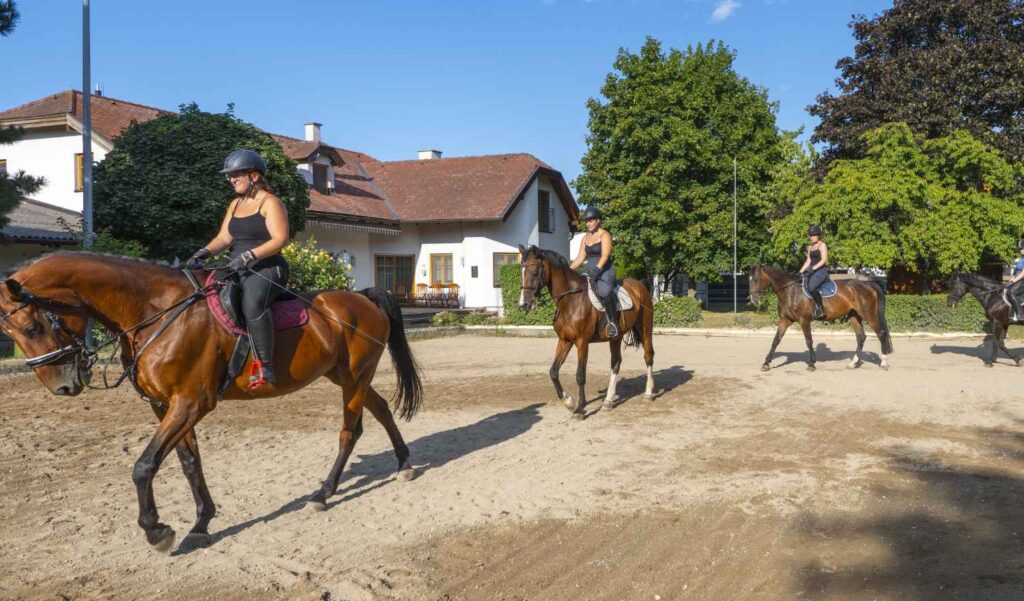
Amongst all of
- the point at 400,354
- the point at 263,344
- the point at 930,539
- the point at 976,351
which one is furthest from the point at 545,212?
the point at 930,539

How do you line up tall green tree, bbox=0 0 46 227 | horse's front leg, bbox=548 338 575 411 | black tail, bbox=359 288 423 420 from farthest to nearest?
tall green tree, bbox=0 0 46 227
horse's front leg, bbox=548 338 575 411
black tail, bbox=359 288 423 420

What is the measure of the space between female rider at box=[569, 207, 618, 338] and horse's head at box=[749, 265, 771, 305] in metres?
5.39

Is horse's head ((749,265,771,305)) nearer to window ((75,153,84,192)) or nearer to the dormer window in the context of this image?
the dormer window

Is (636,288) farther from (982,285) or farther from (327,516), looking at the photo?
(982,285)

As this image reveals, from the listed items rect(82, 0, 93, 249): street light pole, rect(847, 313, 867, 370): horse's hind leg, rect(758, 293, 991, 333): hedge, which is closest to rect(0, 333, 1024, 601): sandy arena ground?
rect(847, 313, 867, 370): horse's hind leg

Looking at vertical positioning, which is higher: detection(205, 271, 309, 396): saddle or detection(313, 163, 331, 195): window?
detection(313, 163, 331, 195): window

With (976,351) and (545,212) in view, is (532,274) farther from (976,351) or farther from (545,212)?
(545,212)

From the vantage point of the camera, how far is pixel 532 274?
32.3 feet

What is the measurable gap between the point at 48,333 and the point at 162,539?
5.05 feet

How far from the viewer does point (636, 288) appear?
11.4 meters

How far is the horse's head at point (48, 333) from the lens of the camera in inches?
181

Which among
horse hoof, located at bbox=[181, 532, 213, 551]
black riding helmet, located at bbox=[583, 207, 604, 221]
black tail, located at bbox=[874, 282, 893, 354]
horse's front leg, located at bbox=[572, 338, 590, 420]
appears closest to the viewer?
horse hoof, located at bbox=[181, 532, 213, 551]

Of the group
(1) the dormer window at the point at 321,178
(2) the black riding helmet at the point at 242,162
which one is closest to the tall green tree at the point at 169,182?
(1) the dormer window at the point at 321,178

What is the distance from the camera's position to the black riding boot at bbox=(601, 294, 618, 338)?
10.3 metres
